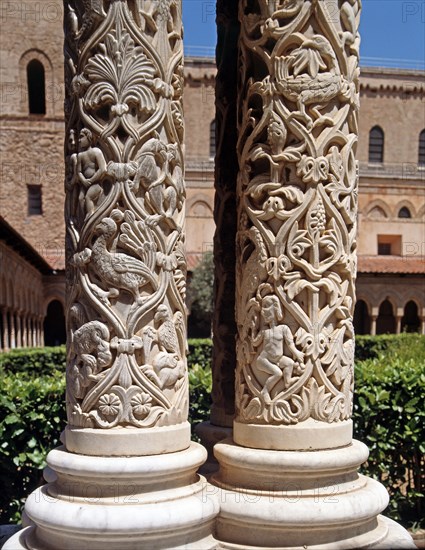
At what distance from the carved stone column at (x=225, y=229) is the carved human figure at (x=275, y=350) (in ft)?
2.49

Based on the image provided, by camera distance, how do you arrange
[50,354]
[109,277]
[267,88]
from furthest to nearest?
[50,354], [267,88], [109,277]

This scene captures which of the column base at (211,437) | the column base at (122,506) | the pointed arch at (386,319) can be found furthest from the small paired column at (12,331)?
the column base at (122,506)

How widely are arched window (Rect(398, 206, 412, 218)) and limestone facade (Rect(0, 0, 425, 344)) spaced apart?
0.05m

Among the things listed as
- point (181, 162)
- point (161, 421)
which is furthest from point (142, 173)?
point (161, 421)

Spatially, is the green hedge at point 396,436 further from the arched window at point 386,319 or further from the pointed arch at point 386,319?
the arched window at point 386,319

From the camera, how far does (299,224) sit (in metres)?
2.68

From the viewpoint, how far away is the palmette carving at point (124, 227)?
99.8 inches

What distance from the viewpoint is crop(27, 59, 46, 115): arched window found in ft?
98.0

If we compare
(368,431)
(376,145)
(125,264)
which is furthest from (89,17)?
(376,145)

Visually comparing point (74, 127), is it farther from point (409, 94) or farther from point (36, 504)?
point (409, 94)

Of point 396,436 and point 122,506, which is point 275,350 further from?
point 396,436

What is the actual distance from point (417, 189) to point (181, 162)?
122ft

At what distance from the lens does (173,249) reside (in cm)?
266

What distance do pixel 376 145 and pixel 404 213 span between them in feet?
14.4
